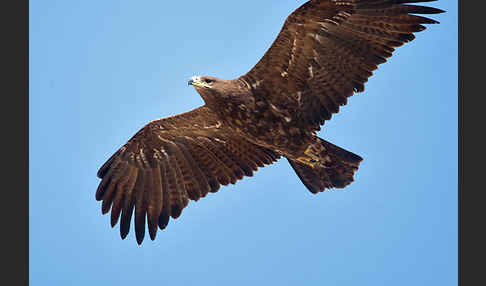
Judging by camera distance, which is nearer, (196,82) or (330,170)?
(196,82)

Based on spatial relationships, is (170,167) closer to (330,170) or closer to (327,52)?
(330,170)

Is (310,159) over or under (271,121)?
under

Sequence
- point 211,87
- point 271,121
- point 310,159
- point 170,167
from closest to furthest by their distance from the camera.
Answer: point 211,87 < point 271,121 < point 310,159 < point 170,167

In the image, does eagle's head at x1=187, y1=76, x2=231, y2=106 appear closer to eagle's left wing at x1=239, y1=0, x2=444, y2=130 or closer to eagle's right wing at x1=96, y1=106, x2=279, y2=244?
eagle's left wing at x1=239, y1=0, x2=444, y2=130

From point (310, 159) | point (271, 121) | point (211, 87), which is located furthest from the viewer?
point (310, 159)

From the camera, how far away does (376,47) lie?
987 cm

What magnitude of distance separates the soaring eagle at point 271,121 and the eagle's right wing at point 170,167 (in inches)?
0.7

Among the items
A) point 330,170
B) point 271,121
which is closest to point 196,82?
point 271,121

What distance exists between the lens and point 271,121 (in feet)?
34.4

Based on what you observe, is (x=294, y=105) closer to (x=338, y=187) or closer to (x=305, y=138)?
(x=305, y=138)

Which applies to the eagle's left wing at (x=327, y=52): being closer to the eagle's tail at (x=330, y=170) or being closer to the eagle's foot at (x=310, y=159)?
the eagle's foot at (x=310, y=159)

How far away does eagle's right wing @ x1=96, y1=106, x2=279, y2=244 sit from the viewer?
11.4m

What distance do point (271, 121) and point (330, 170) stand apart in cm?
143

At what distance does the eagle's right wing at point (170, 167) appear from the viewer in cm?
1145
